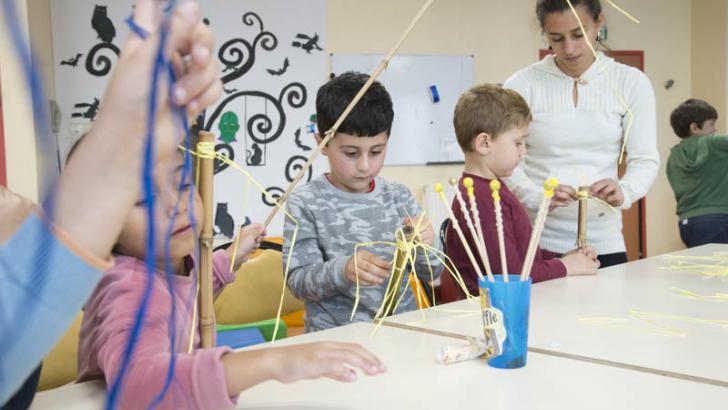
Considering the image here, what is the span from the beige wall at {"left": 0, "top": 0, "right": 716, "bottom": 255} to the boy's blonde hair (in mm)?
2350

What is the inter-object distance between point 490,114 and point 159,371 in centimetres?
129

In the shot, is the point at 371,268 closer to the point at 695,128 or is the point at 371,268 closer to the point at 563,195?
the point at 563,195

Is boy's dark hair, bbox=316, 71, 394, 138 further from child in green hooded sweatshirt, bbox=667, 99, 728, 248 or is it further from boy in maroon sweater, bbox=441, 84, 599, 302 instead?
child in green hooded sweatshirt, bbox=667, 99, 728, 248

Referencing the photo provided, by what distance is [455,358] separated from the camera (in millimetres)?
972

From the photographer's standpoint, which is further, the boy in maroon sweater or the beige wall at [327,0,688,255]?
the beige wall at [327,0,688,255]

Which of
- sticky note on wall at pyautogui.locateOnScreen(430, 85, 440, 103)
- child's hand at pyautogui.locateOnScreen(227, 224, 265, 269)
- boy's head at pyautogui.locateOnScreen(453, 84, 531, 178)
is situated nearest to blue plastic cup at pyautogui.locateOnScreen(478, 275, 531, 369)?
child's hand at pyautogui.locateOnScreen(227, 224, 265, 269)

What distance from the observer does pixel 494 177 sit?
1822 mm

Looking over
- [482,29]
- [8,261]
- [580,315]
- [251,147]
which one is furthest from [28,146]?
[482,29]

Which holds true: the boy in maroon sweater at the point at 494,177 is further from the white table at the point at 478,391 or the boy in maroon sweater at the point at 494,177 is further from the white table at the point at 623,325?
the white table at the point at 478,391

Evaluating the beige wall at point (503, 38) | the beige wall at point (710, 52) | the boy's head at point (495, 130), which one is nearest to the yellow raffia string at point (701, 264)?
the boy's head at point (495, 130)

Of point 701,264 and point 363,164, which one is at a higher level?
point 363,164

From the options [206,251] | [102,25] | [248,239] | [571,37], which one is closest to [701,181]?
[571,37]

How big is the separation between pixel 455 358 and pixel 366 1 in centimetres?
387

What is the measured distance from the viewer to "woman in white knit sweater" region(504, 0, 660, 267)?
6.52 feet
